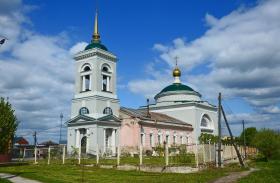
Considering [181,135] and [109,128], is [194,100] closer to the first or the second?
[181,135]

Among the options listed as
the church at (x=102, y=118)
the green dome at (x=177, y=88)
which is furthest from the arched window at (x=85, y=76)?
the green dome at (x=177, y=88)

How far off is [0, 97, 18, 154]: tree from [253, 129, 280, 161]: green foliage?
23.4 m

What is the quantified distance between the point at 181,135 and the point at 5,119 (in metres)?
32.0

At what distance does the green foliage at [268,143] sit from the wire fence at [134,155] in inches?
109

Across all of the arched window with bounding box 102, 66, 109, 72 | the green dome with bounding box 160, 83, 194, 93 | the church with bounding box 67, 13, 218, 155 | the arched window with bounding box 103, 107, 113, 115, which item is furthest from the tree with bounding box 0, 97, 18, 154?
the green dome with bounding box 160, 83, 194, 93

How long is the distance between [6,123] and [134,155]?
1746cm

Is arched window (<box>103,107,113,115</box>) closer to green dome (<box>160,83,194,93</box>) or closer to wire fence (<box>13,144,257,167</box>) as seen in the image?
wire fence (<box>13,144,257,167</box>)

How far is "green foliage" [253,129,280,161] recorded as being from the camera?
3650 cm

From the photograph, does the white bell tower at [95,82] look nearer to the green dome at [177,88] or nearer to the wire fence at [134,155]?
the wire fence at [134,155]

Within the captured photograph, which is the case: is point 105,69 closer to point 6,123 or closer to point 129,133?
point 129,133

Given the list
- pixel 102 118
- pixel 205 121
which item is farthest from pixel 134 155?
pixel 205 121

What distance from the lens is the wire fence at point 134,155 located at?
26609 millimetres

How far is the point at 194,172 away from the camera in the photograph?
2375 cm

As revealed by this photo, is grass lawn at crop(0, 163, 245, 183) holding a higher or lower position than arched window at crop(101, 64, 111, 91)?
Answer: lower
